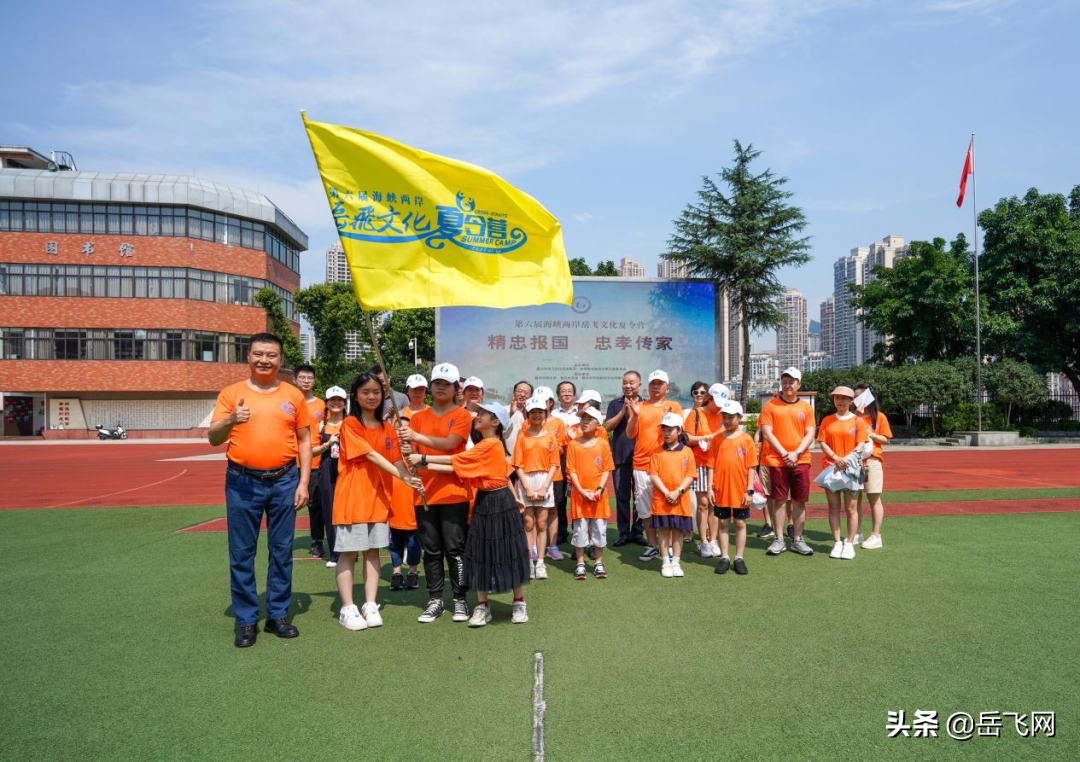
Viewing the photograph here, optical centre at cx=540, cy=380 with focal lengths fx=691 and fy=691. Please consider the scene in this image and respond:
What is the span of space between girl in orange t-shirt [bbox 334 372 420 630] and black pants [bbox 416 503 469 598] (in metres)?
0.31

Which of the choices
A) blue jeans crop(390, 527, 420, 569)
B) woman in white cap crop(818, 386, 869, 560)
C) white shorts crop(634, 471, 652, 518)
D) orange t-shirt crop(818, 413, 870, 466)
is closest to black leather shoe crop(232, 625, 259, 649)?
blue jeans crop(390, 527, 420, 569)

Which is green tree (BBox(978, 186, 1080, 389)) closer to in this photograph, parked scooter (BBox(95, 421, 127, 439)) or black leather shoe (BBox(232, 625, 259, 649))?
black leather shoe (BBox(232, 625, 259, 649))

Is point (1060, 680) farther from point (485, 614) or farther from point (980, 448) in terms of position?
point (980, 448)

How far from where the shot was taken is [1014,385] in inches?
985

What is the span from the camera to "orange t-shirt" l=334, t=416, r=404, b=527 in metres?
4.84

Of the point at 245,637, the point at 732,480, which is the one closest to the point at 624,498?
the point at 732,480

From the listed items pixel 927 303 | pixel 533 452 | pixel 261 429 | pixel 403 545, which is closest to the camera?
pixel 261 429

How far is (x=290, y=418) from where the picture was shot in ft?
15.5

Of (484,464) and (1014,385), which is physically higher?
(1014,385)

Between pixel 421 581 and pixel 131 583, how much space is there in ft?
8.10

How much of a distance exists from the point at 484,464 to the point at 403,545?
5.48 feet

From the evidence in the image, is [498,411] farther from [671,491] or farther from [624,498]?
[624,498]

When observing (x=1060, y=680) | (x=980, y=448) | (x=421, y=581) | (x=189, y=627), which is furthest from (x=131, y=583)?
(x=980, y=448)

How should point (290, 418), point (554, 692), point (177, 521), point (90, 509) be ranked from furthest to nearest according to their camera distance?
point (90, 509) → point (177, 521) → point (290, 418) → point (554, 692)
